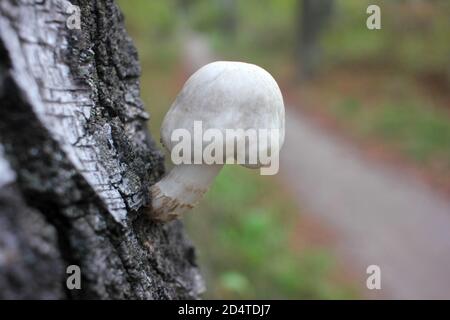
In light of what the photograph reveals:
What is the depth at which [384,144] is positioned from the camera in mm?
9320

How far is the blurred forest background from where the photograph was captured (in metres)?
4.72

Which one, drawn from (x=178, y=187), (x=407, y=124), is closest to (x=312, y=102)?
(x=407, y=124)

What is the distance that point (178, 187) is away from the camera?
1.69m

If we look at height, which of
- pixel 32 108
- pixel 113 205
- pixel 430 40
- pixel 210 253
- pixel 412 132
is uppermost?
pixel 430 40

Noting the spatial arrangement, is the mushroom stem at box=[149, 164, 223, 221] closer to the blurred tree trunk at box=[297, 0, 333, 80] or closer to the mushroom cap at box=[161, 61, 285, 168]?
the mushroom cap at box=[161, 61, 285, 168]

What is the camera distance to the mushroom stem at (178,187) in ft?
5.49

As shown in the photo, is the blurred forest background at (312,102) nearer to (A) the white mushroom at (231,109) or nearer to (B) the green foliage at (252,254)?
(B) the green foliage at (252,254)

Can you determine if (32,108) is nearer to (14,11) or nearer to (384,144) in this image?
(14,11)

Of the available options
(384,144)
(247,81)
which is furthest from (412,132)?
(247,81)

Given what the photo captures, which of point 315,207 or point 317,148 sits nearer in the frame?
point 315,207

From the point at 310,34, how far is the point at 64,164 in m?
13.9

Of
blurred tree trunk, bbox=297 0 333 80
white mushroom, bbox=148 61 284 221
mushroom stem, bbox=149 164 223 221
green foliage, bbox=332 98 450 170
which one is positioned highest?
blurred tree trunk, bbox=297 0 333 80

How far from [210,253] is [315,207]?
300cm

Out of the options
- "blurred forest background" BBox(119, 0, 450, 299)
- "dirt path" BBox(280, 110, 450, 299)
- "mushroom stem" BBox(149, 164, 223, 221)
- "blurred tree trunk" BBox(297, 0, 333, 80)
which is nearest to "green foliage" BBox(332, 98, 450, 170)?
"blurred forest background" BBox(119, 0, 450, 299)
